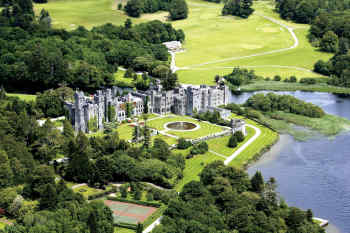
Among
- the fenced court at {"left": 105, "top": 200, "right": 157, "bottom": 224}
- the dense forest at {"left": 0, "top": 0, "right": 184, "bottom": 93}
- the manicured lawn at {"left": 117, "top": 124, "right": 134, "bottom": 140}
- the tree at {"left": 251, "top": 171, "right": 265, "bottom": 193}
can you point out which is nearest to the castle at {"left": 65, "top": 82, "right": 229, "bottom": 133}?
the manicured lawn at {"left": 117, "top": 124, "right": 134, "bottom": 140}

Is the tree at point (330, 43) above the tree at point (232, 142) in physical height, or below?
above

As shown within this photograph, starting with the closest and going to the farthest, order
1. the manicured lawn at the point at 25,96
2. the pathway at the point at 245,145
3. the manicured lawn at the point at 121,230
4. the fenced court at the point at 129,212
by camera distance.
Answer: the manicured lawn at the point at 121,230
the fenced court at the point at 129,212
the pathway at the point at 245,145
the manicured lawn at the point at 25,96

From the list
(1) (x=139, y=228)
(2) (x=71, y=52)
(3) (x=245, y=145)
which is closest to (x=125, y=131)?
(3) (x=245, y=145)

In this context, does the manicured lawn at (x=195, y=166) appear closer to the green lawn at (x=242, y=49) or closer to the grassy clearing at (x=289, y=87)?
the grassy clearing at (x=289, y=87)

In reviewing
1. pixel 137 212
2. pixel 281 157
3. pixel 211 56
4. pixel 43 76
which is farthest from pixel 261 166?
pixel 211 56

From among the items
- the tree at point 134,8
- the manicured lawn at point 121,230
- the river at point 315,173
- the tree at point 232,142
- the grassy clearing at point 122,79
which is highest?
the tree at point 134,8

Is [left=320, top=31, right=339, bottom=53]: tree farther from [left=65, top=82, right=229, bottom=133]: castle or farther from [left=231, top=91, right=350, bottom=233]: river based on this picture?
[left=231, top=91, right=350, bottom=233]: river

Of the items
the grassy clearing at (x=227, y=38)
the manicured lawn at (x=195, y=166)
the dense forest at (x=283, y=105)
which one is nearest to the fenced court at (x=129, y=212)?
the manicured lawn at (x=195, y=166)

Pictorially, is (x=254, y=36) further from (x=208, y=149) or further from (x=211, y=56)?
(x=208, y=149)
